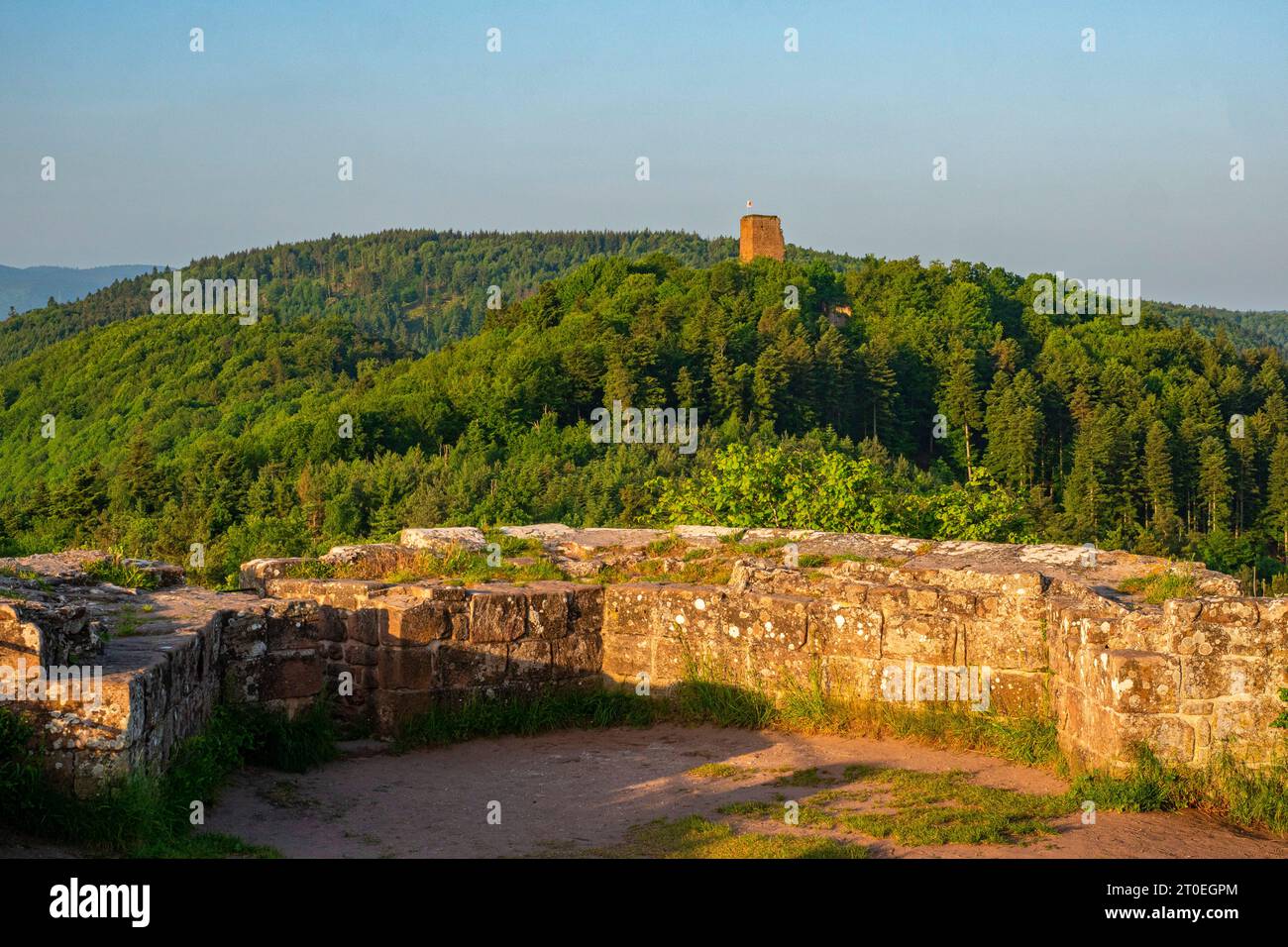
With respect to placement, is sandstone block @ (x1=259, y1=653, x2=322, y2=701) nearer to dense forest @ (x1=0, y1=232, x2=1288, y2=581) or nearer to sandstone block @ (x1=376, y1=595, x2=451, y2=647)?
sandstone block @ (x1=376, y1=595, x2=451, y2=647)

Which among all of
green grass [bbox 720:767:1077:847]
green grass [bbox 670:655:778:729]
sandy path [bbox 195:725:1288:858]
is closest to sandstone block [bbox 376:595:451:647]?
sandy path [bbox 195:725:1288:858]

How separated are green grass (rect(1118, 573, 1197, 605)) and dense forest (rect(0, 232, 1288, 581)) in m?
11.8

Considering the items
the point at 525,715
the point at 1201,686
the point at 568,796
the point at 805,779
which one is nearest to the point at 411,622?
the point at 525,715

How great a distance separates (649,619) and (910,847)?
3.89m

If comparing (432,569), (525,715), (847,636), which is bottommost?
(525,715)

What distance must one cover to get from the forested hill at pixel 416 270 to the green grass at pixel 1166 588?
5884 inches

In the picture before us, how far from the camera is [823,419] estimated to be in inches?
2832

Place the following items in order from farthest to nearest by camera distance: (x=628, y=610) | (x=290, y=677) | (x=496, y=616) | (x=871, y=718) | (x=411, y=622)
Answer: (x=628, y=610), (x=496, y=616), (x=411, y=622), (x=290, y=677), (x=871, y=718)

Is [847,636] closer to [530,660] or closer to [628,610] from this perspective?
[628,610]

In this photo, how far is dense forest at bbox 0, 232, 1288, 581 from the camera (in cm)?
4897

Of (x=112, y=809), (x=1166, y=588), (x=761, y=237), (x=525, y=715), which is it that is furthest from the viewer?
(x=761, y=237)

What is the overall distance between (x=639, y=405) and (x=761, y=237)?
4074cm

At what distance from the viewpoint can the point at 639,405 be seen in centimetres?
6600

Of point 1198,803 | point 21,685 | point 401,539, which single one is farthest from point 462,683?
point 1198,803
